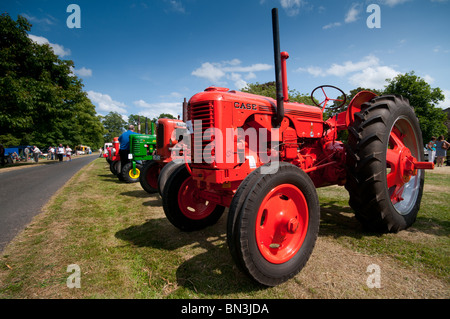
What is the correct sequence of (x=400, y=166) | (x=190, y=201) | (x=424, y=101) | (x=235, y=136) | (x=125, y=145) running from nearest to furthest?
(x=235, y=136)
(x=400, y=166)
(x=190, y=201)
(x=125, y=145)
(x=424, y=101)

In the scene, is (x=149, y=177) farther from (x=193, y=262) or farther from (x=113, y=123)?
(x=113, y=123)

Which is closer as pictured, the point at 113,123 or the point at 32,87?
the point at 32,87

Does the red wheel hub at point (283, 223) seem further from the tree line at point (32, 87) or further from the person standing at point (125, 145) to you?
the tree line at point (32, 87)

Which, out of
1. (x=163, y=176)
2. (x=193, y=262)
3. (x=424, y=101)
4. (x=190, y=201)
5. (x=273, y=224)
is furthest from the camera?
(x=424, y=101)

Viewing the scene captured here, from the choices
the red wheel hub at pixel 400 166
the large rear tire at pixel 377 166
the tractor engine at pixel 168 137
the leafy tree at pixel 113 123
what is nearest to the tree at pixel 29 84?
the tractor engine at pixel 168 137

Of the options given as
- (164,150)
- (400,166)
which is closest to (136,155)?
(164,150)

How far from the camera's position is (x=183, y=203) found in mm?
3152

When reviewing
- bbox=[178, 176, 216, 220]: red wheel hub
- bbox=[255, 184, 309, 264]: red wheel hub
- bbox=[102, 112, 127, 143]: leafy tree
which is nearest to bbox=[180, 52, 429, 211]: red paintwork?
bbox=[178, 176, 216, 220]: red wheel hub

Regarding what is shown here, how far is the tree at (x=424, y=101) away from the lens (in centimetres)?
2377

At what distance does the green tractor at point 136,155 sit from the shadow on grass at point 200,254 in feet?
14.7

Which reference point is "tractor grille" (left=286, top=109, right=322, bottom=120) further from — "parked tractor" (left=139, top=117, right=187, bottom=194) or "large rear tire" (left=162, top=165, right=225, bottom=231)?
"parked tractor" (left=139, top=117, right=187, bottom=194)

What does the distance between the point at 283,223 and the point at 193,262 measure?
1.05 meters

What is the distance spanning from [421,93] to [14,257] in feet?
114

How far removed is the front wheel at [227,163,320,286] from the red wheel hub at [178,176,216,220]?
129cm
